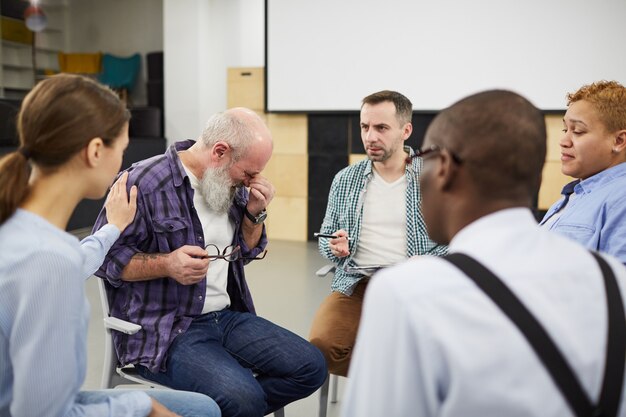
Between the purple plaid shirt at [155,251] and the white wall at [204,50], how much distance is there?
4837 millimetres

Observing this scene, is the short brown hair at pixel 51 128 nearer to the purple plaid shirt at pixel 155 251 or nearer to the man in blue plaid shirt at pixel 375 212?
the purple plaid shirt at pixel 155 251

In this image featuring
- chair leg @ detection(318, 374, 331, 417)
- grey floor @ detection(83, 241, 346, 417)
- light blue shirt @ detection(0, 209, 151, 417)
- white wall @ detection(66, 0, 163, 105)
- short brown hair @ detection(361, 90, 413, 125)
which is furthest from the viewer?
white wall @ detection(66, 0, 163, 105)

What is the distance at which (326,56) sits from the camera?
552 cm

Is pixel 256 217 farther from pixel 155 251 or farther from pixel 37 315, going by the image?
pixel 37 315

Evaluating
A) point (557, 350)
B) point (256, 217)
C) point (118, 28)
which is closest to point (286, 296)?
point (256, 217)

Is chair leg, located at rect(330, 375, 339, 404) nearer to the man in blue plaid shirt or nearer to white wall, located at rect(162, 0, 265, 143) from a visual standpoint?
the man in blue plaid shirt

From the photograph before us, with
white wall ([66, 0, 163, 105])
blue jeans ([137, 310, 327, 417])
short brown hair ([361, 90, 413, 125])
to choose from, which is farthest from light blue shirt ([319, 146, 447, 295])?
white wall ([66, 0, 163, 105])

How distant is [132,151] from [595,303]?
19.4 feet

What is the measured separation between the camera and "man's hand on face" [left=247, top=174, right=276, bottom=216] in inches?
79.1

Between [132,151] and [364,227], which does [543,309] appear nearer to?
[364,227]

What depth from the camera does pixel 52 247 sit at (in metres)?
0.98

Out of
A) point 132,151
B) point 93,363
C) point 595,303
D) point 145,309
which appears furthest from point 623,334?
point 132,151

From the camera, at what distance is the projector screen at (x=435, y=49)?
4.86 metres

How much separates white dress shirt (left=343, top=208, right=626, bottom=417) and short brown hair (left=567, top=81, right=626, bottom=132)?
46.7 inches
